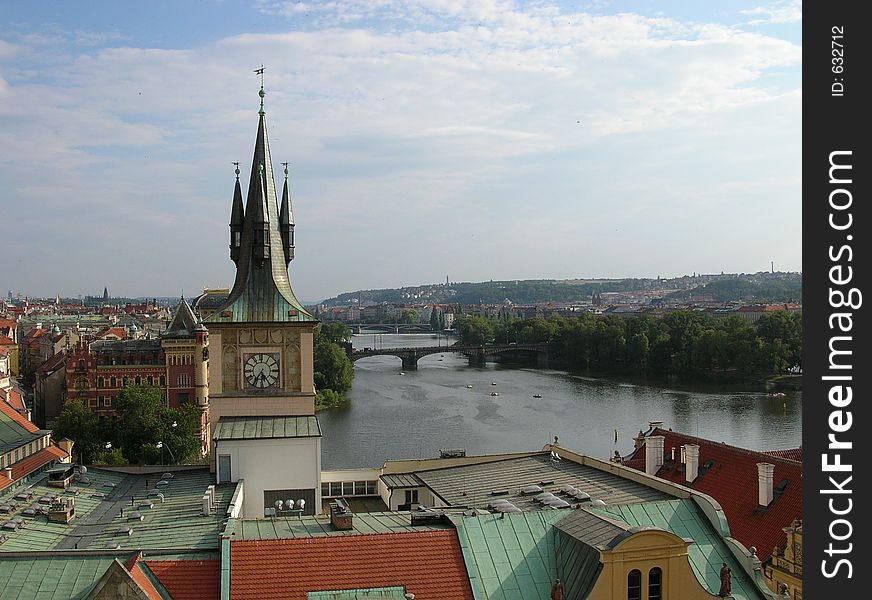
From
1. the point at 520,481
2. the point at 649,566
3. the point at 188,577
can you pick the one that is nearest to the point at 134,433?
the point at 520,481

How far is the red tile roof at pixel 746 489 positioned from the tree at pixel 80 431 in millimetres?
28772

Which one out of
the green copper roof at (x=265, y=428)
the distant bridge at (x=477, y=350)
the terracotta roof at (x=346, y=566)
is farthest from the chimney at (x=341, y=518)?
the distant bridge at (x=477, y=350)

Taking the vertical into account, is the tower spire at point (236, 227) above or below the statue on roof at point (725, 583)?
above

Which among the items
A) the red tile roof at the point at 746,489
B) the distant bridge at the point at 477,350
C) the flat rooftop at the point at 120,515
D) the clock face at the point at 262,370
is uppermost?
the clock face at the point at 262,370

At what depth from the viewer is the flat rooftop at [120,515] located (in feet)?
57.4

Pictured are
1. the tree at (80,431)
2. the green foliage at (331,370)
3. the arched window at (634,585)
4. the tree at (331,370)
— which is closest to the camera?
the arched window at (634,585)

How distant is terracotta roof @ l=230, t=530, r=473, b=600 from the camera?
1491cm

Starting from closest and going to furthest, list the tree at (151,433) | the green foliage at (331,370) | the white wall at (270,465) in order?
the white wall at (270,465) → the tree at (151,433) → the green foliage at (331,370)

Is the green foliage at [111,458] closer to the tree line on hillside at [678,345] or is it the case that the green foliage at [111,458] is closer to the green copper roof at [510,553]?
the green copper roof at [510,553]

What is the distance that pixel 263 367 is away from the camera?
84.8 ft

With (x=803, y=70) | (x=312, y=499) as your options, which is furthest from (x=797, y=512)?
(x=803, y=70)

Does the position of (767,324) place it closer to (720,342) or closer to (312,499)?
(720,342)

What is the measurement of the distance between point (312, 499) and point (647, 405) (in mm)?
60990

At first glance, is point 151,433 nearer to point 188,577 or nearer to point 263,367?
point 263,367
